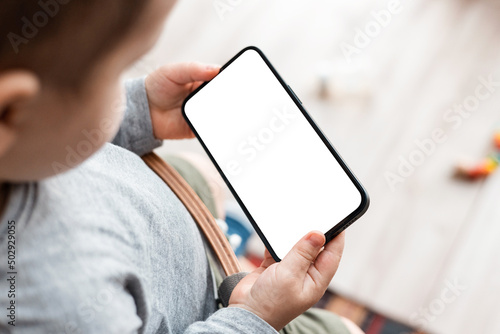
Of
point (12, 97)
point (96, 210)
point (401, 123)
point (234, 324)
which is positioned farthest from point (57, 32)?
point (401, 123)

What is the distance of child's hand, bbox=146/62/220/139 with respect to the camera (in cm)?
54

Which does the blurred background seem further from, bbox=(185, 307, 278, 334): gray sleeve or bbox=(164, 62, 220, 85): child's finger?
bbox=(185, 307, 278, 334): gray sleeve

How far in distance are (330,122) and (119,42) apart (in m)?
0.89

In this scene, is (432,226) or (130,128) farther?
(432,226)

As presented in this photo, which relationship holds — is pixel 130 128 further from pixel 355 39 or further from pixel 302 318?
pixel 355 39

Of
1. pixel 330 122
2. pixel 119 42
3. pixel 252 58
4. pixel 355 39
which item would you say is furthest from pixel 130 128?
pixel 355 39

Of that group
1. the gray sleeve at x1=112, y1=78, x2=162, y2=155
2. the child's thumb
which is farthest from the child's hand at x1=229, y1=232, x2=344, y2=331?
the gray sleeve at x1=112, y1=78, x2=162, y2=155

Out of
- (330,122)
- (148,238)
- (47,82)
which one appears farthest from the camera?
(330,122)

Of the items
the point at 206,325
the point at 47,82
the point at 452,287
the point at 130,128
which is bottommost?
the point at 452,287

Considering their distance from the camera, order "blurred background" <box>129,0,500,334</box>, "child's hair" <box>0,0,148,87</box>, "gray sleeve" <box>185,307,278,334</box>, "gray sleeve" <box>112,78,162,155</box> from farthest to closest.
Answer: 1. "blurred background" <box>129,0,500,334</box>
2. "gray sleeve" <box>112,78,162,155</box>
3. "gray sleeve" <box>185,307,278,334</box>
4. "child's hair" <box>0,0,148,87</box>

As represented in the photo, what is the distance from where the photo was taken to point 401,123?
1067 millimetres

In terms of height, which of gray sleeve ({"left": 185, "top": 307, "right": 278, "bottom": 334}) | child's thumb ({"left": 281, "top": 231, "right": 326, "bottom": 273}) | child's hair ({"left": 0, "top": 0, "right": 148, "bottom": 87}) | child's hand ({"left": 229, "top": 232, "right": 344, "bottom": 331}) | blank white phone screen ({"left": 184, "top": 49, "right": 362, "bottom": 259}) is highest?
child's hair ({"left": 0, "top": 0, "right": 148, "bottom": 87})

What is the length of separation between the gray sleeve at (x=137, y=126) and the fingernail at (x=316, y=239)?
0.23 metres

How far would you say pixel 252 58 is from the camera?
54 cm
